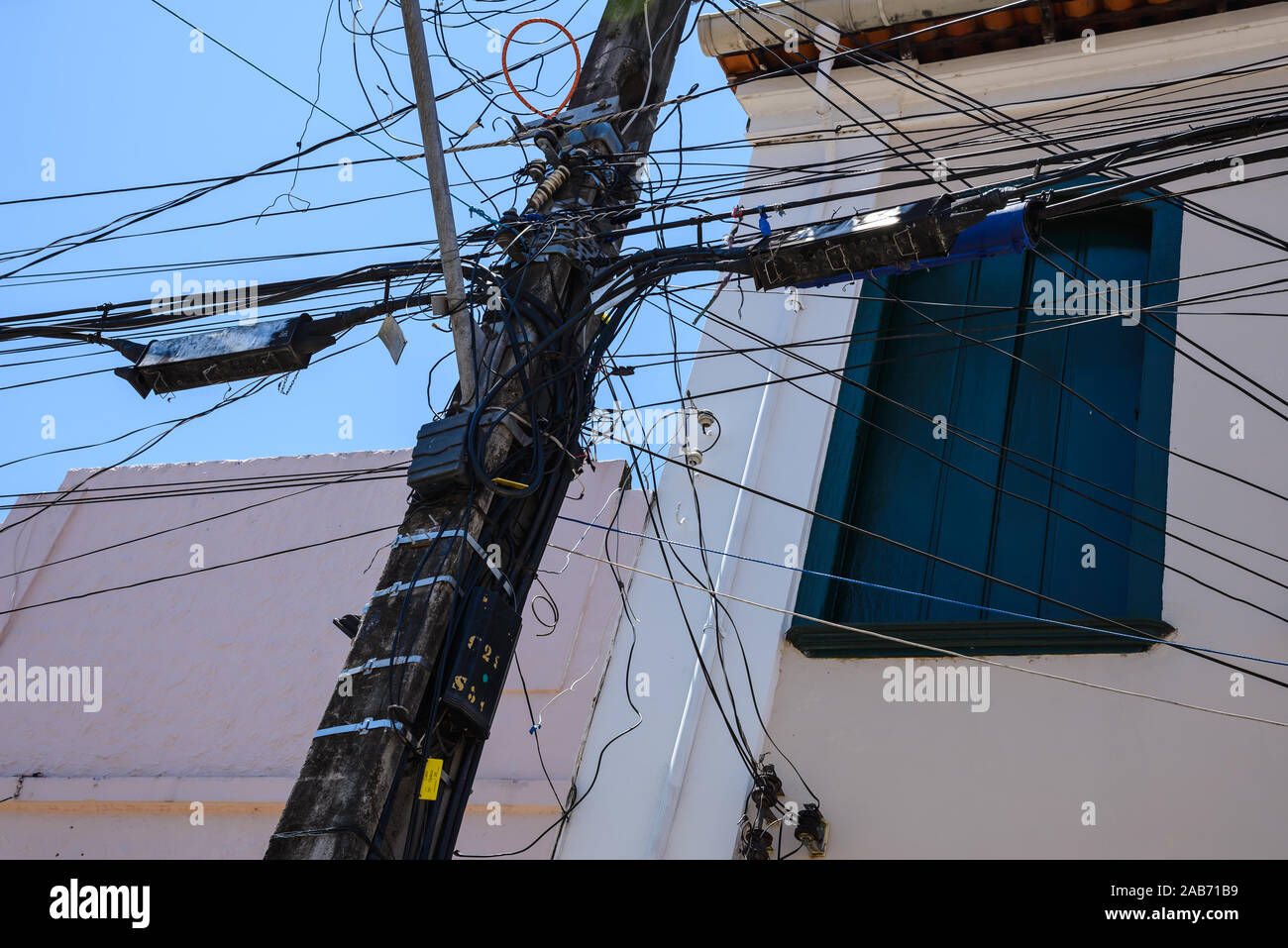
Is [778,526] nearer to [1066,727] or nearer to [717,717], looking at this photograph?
[717,717]

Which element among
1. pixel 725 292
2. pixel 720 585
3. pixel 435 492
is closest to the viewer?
pixel 435 492

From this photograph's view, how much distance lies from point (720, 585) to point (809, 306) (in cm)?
209

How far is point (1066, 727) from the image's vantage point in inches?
245

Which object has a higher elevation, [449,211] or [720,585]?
[449,211]

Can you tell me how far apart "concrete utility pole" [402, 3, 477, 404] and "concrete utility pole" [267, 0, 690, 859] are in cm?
3

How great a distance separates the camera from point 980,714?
6410 millimetres

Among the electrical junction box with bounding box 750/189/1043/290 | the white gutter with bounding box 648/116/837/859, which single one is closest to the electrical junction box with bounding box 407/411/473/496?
the electrical junction box with bounding box 750/189/1043/290

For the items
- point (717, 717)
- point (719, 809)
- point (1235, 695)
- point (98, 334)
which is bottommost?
point (719, 809)

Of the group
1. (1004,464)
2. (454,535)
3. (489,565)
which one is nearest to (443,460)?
→ (454,535)

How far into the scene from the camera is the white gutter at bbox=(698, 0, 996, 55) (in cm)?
902

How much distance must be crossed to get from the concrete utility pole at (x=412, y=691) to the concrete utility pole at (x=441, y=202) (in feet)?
0.08

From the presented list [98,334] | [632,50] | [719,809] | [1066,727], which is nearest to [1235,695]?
[1066,727]

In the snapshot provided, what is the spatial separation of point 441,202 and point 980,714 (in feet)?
11.5

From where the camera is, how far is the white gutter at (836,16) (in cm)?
902
